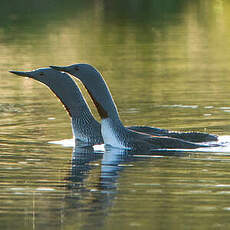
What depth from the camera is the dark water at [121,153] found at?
36.2 ft

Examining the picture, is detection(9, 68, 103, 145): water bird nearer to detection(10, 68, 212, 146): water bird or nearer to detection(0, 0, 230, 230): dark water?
detection(10, 68, 212, 146): water bird

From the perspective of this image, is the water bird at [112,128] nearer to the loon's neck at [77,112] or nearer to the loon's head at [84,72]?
the loon's head at [84,72]

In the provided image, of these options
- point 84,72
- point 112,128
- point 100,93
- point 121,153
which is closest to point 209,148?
point 121,153

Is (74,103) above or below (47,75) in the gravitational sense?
below

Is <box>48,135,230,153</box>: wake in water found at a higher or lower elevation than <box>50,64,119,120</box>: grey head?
lower

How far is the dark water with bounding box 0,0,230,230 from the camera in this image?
11.0m

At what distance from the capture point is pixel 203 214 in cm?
1093

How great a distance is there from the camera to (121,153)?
49.6ft

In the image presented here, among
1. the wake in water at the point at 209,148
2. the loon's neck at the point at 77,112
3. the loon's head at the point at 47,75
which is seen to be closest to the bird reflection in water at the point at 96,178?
the wake in water at the point at 209,148

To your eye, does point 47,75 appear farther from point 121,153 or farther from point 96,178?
point 96,178

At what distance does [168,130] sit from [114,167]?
11.1ft

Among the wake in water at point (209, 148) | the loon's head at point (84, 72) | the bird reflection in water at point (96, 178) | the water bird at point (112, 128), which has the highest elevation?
the loon's head at point (84, 72)

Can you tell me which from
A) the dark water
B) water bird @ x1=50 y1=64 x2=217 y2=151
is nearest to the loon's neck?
the dark water

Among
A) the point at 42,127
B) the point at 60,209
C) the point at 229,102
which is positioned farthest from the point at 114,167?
the point at 229,102
